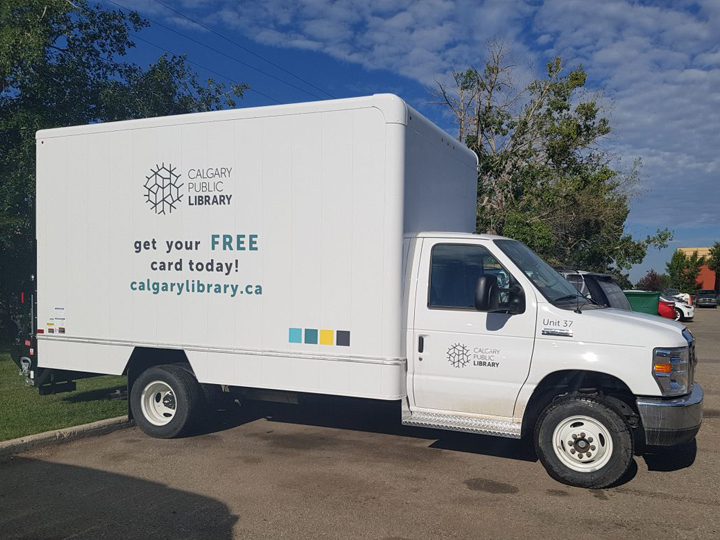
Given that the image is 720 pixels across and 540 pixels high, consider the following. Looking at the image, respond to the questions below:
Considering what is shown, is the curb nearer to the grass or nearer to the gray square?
the grass

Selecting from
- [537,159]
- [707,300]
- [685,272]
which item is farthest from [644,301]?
[685,272]

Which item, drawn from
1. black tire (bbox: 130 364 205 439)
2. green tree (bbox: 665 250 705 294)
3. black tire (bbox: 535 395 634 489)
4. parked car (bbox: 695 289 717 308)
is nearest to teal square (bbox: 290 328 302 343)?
black tire (bbox: 130 364 205 439)

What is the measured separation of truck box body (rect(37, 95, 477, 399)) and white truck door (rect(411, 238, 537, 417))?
27cm

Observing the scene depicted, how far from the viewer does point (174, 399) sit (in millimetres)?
7512

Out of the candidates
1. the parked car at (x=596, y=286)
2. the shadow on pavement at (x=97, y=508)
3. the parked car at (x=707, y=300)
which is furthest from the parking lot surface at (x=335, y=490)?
the parked car at (x=707, y=300)

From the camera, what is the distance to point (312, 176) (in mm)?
6648

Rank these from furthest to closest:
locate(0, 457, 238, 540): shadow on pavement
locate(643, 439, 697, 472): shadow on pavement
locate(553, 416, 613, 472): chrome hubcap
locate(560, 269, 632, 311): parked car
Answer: locate(560, 269, 632, 311): parked car < locate(643, 439, 697, 472): shadow on pavement < locate(553, 416, 613, 472): chrome hubcap < locate(0, 457, 238, 540): shadow on pavement

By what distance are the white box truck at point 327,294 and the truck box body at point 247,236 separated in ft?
0.06

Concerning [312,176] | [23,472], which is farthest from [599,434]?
[23,472]

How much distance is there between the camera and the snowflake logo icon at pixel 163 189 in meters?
7.29

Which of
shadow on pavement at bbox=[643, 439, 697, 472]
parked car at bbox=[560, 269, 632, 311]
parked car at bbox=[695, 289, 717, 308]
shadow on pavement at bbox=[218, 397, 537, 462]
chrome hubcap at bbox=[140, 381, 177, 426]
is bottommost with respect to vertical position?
parked car at bbox=[695, 289, 717, 308]

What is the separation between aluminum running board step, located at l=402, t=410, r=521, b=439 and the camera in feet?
20.2

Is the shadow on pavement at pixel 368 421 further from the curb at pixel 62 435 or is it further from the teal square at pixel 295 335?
the curb at pixel 62 435

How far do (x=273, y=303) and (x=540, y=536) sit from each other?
3.36 meters
